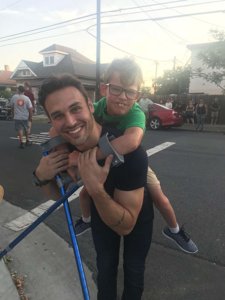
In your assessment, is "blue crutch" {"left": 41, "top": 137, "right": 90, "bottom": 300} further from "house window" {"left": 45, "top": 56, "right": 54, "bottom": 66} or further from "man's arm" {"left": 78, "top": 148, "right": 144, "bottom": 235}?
"house window" {"left": 45, "top": 56, "right": 54, "bottom": 66}

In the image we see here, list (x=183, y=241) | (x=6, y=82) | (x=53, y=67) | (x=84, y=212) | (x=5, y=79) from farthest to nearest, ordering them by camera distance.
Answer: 1. (x=5, y=79)
2. (x=6, y=82)
3. (x=53, y=67)
4. (x=183, y=241)
5. (x=84, y=212)

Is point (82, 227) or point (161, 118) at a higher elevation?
point (82, 227)

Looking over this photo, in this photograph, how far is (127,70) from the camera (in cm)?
222

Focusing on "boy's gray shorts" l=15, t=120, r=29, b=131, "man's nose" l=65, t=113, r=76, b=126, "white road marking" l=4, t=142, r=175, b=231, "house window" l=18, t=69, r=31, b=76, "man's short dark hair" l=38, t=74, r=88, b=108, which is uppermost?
"man's short dark hair" l=38, t=74, r=88, b=108

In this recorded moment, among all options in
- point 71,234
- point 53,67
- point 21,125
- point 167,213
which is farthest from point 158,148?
point 53,67

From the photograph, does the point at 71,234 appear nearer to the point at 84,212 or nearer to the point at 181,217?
the point at 84,212

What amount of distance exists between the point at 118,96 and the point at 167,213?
3.98 feet

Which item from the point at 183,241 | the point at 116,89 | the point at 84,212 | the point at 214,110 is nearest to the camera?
the point at 116,89

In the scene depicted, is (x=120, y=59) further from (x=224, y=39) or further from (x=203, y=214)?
(x=224, y=39)

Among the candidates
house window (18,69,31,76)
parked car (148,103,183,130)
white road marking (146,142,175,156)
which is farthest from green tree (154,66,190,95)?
white road marking (146,142,175,156)

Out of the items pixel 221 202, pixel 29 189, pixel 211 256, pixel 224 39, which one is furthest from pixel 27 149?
pixel 224 39

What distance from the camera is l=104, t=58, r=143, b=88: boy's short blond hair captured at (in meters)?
2.22

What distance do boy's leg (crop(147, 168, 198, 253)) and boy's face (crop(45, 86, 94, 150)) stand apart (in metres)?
1.26

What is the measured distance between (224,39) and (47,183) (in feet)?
53.6
